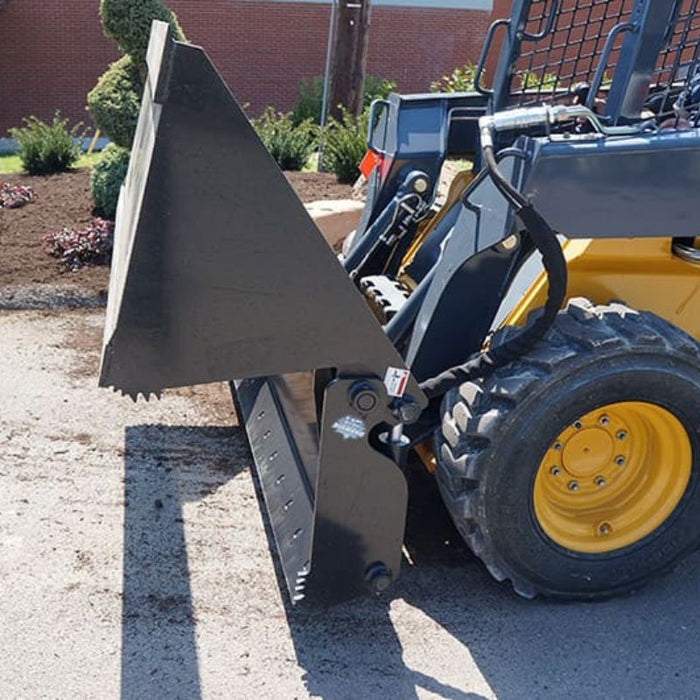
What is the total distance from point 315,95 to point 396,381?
17177 millimetres

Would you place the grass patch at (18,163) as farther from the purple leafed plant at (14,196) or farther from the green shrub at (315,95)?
the green shrub at (315,95)

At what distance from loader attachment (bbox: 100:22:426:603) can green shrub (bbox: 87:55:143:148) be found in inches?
224

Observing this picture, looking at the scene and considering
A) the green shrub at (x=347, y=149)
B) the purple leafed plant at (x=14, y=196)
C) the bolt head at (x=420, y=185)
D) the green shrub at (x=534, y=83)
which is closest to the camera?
the green shrub at (x=534, y=83)

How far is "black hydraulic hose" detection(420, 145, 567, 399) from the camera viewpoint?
2.97 m

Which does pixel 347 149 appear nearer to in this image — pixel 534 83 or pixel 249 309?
pixel 534 83

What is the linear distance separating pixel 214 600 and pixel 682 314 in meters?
2.01

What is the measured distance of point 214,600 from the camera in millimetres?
3480

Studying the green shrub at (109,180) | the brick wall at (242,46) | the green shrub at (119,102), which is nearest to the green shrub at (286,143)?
the green shrub at (119,102)

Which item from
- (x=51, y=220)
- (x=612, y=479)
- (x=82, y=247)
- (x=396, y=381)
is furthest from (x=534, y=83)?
(x=51, y=220)

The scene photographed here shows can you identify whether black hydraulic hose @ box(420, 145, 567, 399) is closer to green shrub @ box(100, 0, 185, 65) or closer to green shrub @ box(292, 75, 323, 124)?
green shrub @ box(100, 0, 185, 65)

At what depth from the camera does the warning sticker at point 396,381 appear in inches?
119

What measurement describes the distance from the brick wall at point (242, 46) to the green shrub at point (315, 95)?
1.23 meters

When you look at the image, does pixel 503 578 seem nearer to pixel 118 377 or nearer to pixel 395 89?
pixel 118 377

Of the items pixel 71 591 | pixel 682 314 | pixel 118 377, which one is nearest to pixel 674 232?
pixel 682 314
